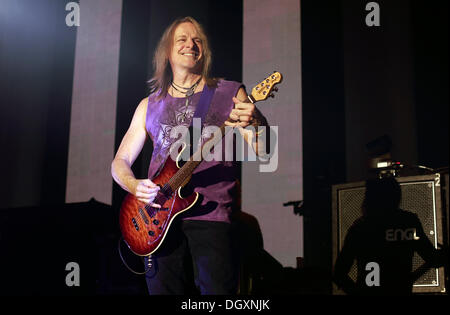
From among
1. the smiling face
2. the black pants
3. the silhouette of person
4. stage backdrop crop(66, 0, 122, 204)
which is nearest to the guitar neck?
the black pants

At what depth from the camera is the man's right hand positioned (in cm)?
215

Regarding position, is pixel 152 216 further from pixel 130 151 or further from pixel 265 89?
pixel 265 89

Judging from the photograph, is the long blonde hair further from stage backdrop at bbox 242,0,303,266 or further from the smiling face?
stage backdrop at bbox 242,0,303,266

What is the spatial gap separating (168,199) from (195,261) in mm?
296

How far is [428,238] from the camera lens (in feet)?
7.59

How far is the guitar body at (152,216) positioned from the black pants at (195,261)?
0.05 m

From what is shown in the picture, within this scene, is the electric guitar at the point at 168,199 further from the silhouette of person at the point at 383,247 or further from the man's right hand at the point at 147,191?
the silhouette of person at the point at 383,247

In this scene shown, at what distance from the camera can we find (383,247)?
243 centimetres

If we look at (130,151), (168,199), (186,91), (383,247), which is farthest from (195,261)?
(383,247)

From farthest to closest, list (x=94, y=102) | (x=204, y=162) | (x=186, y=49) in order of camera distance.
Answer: (x=94, y=102) → (x=186, y=49) → (x=204, y=162)

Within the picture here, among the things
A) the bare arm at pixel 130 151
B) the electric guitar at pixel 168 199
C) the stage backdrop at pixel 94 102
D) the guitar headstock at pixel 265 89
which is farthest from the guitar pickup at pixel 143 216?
the stage backdrop at pixel 94 102

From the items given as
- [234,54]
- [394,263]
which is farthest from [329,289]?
[234,54]

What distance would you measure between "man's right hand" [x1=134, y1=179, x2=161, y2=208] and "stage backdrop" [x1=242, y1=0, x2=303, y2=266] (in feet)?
2.44

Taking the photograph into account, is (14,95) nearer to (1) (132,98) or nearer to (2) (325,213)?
(1) (132,98)
